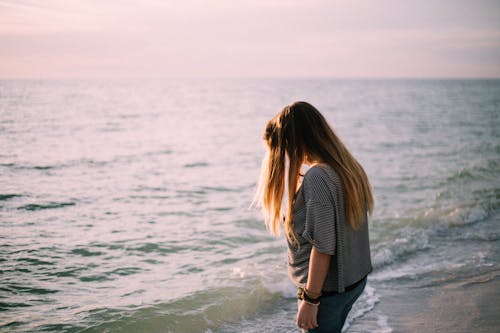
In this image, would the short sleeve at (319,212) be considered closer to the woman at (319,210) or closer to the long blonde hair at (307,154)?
the woman at (319,210)

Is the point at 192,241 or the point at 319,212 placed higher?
the point at 319,212

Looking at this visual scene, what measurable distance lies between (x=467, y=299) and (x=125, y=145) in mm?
21885

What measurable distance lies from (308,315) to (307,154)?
879 mm

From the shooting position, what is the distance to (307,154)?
7.52 feet

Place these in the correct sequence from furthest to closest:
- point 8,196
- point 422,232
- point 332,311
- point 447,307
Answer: point 8,196 → point 422,232 → point 447,307 → point 332,311

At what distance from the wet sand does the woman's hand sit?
120 inches

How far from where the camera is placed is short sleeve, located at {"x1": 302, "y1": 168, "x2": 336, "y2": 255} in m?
2.09

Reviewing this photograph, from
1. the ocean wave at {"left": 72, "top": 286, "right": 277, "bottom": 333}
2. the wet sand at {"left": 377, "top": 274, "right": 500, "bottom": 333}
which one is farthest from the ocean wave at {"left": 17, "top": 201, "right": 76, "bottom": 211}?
the wet sand at {"left": 377, "top": 274, "right": 500, "bottom": 333}

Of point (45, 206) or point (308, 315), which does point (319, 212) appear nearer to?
point (308, 315)

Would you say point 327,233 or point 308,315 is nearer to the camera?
point 327,233

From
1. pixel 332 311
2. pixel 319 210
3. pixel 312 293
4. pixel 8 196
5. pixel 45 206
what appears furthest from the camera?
pixel 8 196

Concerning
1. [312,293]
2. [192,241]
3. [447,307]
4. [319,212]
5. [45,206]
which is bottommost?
[192,241]

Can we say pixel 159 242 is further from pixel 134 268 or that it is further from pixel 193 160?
pixel 193 160

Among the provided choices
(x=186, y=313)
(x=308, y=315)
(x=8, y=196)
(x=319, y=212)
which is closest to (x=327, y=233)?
(x=319, y=212)
